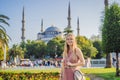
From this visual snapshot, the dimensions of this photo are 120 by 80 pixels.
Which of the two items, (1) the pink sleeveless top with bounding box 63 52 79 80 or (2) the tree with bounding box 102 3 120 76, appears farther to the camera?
(2) the tree with bounding box 102 3 120 76

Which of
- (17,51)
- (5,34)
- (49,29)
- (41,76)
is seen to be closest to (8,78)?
(41,76)

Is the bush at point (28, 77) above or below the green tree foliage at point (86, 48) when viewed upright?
below

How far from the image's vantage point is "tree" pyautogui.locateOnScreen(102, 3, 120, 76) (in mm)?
24875

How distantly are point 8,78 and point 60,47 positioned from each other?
67970 mm

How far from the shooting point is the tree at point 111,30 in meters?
24.9

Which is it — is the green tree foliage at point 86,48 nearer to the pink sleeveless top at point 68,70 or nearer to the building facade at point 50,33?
the building facade at point 50,33

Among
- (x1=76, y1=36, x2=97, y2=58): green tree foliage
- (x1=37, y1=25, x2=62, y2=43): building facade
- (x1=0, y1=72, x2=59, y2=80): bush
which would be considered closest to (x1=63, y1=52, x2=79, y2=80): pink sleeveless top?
(x1=0, y1=72, x2=59, y2=80): bush

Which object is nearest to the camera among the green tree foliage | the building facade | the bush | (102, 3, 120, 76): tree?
the bush

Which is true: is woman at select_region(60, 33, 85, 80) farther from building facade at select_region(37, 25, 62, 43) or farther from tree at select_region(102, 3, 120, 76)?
building facade at select_region(37, 25, 62, 43)

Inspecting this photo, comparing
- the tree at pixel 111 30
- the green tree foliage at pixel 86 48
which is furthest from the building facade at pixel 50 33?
the tree at pixel 111 30

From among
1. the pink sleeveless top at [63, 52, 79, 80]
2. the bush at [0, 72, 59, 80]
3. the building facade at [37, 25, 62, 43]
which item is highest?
the building facade at [37, 25, 62, 43]

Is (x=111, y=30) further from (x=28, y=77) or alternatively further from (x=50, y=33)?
(x=50, y=33)

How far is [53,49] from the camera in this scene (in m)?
87.5

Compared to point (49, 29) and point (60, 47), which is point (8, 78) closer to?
point (60, 47)
